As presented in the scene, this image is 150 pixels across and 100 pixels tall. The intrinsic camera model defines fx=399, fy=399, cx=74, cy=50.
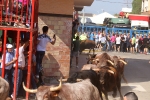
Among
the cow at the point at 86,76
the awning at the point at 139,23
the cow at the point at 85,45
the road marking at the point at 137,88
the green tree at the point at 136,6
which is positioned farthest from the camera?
the green tree at the point at 136,6

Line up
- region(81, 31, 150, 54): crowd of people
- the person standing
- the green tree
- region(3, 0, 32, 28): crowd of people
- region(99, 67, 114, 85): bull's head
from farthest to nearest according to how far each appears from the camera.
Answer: the green tree → region(81, 31, 150, 54): crowd of people → the person standing → region(99, 67, 114, 85): bull's head → region(3, 0, 32, 28): crowd of people

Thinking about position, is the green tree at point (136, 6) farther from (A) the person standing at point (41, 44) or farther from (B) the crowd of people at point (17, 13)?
(B) the crowd of people at point (17, 13)

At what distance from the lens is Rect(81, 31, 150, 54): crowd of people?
36.3 meters

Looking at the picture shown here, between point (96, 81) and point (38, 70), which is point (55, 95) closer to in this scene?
point (96, 81)

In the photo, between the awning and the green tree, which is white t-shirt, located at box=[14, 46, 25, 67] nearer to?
the awning

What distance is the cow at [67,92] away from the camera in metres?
7.27

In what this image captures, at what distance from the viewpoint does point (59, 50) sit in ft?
49.8

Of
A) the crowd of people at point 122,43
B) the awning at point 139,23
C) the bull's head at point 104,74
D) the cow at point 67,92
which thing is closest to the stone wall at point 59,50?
the bull's head at point 104,74

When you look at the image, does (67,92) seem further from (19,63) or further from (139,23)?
(139,23)

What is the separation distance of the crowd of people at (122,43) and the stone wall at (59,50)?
21183 millimetres

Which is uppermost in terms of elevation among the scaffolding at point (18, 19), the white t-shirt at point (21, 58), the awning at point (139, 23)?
the awning at point (139, 23)

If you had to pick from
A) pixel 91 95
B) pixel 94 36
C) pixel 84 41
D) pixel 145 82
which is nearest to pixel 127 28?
pixel 94 36

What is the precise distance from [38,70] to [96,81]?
2.44 meters

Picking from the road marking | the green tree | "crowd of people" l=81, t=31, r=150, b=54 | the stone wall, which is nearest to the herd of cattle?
the stone wall
